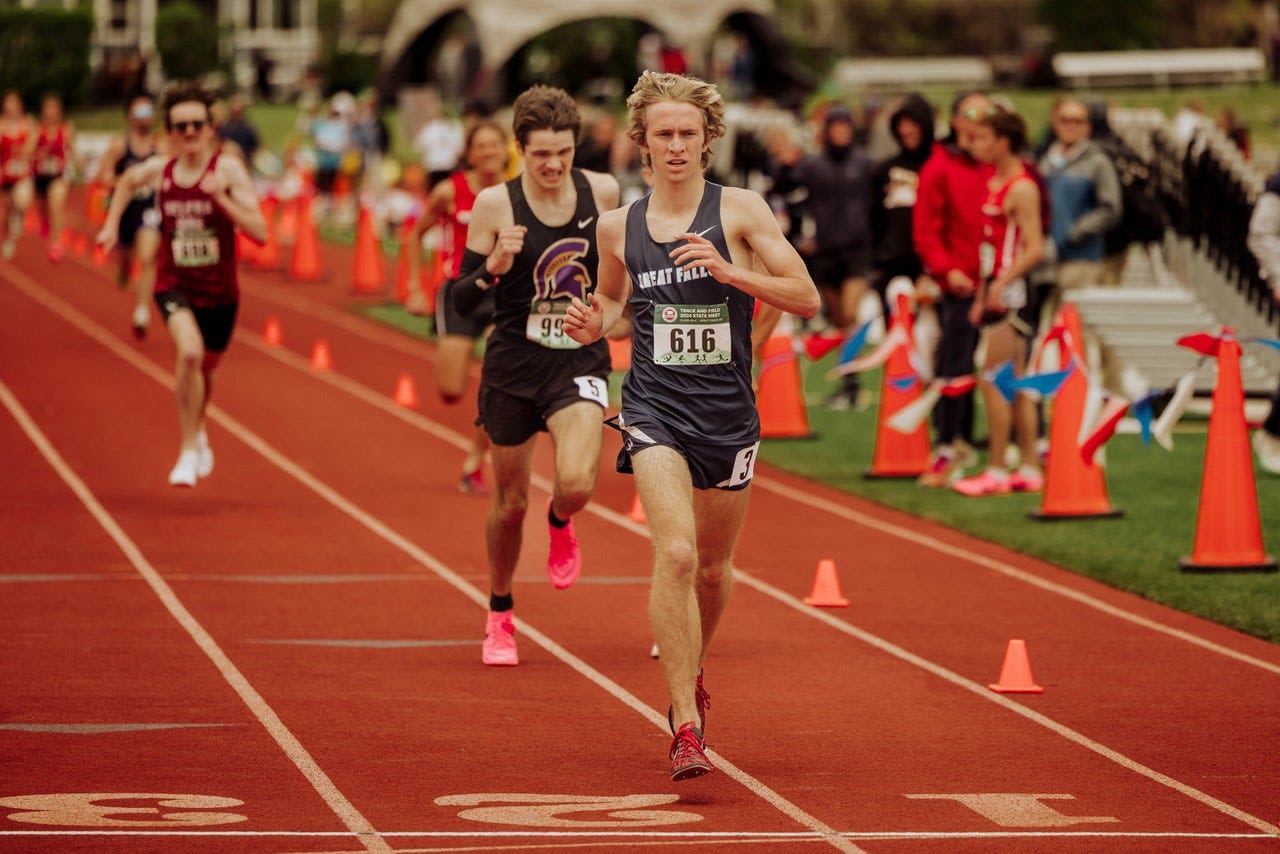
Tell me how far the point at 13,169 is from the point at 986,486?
67.0 ft

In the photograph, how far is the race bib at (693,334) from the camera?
272 inches

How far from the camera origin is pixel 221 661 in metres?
8.73

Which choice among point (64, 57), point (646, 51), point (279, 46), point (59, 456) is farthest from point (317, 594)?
point (279, 46)

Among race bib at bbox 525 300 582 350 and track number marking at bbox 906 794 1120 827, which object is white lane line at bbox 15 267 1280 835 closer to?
track number marking at bbox 906 794 1120 827

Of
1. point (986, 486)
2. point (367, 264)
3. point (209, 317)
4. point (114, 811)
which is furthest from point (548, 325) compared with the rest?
point (367, 264)

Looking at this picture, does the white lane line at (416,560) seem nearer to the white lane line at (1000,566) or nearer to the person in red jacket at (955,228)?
the white lane line at (1000,566)

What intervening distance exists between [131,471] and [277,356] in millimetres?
7203

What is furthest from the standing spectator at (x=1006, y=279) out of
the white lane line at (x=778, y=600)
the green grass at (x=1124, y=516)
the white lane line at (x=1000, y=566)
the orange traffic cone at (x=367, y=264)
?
the orange traffic cone at (x=367, y=264)

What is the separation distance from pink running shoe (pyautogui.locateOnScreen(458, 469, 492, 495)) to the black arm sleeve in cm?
519

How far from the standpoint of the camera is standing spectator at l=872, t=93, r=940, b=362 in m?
14.9

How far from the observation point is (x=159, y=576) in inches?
424

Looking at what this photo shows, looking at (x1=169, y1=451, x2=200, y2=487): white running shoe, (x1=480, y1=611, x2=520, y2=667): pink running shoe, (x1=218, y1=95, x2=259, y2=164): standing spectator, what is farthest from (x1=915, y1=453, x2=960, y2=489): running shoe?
(x1=218, y1=95, x2=259, y2=164): standing spectator

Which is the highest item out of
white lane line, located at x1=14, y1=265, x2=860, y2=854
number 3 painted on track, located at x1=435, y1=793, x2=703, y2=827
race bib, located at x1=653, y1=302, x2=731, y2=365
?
race bib, located at x1=653, y1=302, x2=731, y2=365

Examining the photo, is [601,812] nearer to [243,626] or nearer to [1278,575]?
[243,626]
